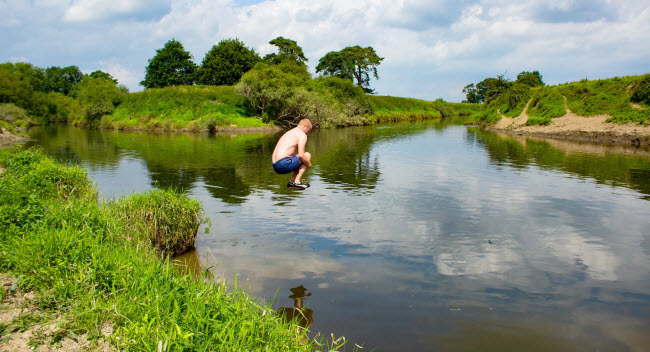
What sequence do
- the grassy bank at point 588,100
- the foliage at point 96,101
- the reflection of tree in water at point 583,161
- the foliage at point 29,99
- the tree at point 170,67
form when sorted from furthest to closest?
the tree at point 170,67 < the foliage at point 29,99 < the foliage at point 96,101 < the grassy bank at point 588,100 < the reflection of tree in water at point 583,161

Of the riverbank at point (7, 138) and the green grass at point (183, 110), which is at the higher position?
the green grass at point (183, 110)

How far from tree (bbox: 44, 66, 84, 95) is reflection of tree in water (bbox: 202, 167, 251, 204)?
430 ft

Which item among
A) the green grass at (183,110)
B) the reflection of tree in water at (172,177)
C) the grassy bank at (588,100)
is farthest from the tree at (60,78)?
the grassy bank at (588,100)

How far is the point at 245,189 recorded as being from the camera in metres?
19.8

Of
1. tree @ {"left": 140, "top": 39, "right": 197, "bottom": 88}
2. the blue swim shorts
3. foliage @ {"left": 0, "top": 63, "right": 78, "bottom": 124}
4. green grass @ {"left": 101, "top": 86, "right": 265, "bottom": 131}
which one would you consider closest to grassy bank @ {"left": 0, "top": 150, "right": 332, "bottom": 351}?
the blue swim shorts

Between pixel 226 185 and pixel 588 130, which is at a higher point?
pixel 588 130

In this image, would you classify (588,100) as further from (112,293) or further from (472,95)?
(472,95)

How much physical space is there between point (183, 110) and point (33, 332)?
2880 inches

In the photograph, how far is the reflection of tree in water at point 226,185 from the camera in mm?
18062

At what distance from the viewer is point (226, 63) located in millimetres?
90375

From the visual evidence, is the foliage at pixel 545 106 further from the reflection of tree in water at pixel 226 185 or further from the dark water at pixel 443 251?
the reflection of tree in water at pixel 226 185

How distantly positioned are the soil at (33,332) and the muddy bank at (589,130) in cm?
4544

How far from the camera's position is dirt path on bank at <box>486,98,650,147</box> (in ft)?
128

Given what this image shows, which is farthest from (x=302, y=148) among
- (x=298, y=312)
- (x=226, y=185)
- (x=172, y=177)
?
(x=172, y=177)
